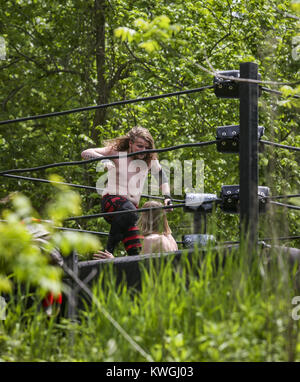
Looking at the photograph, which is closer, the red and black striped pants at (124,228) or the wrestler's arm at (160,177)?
the red and black striped pants at (124,228)

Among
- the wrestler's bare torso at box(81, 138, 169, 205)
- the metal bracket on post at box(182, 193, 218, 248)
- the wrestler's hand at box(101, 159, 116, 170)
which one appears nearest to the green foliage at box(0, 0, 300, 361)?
the metal bracket on post at box(182, 193, 218, 248)

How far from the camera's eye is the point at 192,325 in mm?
2354

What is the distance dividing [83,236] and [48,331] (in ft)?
1.84

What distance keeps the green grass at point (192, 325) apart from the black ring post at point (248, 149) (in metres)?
0.51

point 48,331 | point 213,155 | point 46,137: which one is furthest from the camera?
point 46,137

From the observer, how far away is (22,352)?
2.44 meters

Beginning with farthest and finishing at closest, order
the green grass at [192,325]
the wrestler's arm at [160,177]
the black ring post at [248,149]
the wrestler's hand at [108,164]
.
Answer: the wrestler's arm at [160,177] → the wrestler's hand at [108,164] → the black ring post at [248,149] → the green grass at [192,325]

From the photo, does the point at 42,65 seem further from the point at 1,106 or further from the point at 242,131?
the point at 242,131

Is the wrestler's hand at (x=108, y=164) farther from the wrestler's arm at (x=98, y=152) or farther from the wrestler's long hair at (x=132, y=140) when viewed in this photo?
the wrestler's long hair at (x=132, y=140)

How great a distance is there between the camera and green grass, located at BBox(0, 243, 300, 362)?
7.09 feet

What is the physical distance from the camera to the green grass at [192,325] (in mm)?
2160

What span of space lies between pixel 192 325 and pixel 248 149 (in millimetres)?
1138

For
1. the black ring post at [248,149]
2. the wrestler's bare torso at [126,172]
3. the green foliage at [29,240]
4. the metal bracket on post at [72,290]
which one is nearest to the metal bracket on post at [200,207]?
the black ring post at [248,149]
